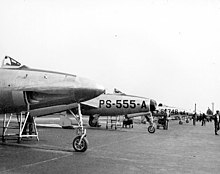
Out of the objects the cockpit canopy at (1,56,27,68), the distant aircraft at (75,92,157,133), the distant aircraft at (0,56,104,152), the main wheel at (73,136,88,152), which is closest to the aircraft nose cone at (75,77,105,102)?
the distant aircraft at (0,56,104,152)

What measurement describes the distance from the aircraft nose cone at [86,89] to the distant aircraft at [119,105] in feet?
39.6

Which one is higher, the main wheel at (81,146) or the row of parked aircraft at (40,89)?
the row of parked aircraft at (40,89)

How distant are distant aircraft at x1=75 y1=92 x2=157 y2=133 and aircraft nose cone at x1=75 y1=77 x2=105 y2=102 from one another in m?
12.1

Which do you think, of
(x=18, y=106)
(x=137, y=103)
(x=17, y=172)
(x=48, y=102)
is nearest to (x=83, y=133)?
(x=48, y=102)

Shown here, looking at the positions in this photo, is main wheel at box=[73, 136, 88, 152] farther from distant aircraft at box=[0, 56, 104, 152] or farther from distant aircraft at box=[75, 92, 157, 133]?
distant aircraft at box=[75, 92, 157, 133]

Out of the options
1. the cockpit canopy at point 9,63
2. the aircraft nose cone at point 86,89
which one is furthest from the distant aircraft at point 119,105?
the aircraft nose cone at point 86,89

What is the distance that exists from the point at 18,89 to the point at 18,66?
41.8 inches

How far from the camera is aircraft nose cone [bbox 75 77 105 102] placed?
7625mm

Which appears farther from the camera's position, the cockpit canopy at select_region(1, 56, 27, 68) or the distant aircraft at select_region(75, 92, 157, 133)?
the distant aircraft at select_region(75, 92, 157, 133)

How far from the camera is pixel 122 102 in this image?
20344mm

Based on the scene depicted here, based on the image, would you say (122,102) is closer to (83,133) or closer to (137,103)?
(137,103)

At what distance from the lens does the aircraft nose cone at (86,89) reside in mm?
7625

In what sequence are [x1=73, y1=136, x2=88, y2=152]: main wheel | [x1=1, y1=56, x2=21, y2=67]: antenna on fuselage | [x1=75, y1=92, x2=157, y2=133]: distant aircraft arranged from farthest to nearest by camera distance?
[x1=75, y1=92, x2=157, y2=133]: distant aircraft, [x1=1, y1=56, x2=21, y2=67]: antenna on fuselage, [x1=73, y1=136, x2=88, y2=152]: main wheel

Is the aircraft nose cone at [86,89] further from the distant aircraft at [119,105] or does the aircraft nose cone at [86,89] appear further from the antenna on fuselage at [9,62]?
the distant aircraft at [119,105]
